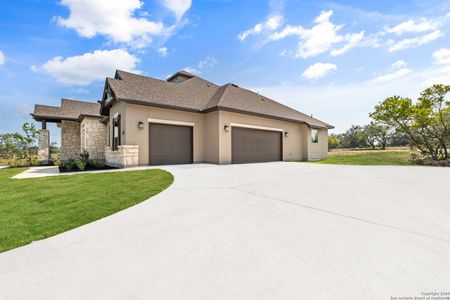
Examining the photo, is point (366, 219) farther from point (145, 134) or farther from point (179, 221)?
point (145, 134)

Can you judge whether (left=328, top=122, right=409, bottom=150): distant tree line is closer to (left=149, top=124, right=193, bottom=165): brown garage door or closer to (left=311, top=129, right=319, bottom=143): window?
(left=311, top=129, right=319, bottom=143): window

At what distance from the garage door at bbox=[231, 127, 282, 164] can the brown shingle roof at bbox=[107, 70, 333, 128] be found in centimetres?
139

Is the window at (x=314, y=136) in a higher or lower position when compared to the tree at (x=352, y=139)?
lower

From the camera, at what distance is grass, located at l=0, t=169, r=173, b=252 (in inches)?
114

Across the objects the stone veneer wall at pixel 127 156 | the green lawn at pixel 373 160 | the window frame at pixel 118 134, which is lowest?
the green lawn at pixel 373 160

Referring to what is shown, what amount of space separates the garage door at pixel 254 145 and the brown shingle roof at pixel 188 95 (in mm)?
1390

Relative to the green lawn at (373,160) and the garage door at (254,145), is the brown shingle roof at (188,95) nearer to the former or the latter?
the garage door at (254,145)

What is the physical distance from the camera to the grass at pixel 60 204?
2.90m

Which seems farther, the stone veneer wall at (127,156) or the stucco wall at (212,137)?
the stucco wall at (212,137)

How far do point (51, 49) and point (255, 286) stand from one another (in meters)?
14.7

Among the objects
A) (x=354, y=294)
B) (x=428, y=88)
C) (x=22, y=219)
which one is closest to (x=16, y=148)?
(x=22, y=219)

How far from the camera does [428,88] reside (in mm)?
13070

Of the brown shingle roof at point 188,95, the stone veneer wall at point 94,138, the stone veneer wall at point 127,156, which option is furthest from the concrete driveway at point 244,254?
the stone veneer wall at point 94,138

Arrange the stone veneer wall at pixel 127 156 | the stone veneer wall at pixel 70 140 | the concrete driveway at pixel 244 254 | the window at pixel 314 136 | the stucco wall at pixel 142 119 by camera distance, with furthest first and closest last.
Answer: the window at pixel 314 136 → the stone veneer wall at pixel 70 140 → the stucco wall at pixel 142 119 → the stone veneer wall at pixel 127 156 → the concrete driveway at pixel 244 254
